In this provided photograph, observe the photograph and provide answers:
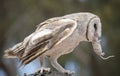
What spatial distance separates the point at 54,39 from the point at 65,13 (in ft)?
7.65

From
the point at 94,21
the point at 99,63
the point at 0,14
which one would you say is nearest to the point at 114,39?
the point at 99,63

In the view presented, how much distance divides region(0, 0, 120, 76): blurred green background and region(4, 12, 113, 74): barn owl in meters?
1.98

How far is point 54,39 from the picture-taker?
4.39 ft

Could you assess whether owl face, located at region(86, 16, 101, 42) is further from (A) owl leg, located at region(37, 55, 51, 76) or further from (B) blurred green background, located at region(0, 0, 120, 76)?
(B) blurred green background, located at region(0, 0, 120, 76)

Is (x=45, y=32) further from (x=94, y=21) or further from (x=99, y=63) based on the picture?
(x=99, y=63)

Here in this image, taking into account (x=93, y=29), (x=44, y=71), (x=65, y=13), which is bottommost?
(x=44, y=71)

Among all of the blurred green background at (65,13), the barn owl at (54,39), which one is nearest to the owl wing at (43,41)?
the barn owl at (54,39)

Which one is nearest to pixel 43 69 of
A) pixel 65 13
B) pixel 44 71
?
pixel 44 71

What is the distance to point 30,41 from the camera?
1.34 m

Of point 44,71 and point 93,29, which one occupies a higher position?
point 93,29

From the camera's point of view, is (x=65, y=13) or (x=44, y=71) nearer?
(x=44, y=71)

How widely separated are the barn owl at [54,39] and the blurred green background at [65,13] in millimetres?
1976

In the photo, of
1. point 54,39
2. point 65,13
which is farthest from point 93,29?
point 65,13

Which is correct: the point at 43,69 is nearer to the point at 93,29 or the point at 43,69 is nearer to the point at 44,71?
the point at 44,71
